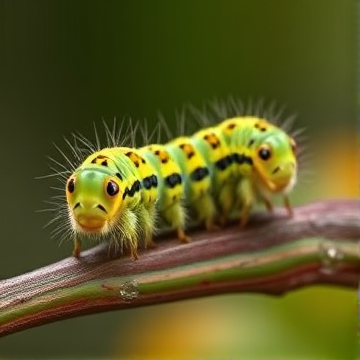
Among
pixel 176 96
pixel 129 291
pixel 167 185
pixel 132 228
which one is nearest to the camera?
pixel 129 291

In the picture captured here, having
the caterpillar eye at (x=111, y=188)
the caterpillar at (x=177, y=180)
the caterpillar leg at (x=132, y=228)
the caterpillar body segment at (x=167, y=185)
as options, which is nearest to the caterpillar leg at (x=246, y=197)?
the caterpillar at (x=177, y=180)

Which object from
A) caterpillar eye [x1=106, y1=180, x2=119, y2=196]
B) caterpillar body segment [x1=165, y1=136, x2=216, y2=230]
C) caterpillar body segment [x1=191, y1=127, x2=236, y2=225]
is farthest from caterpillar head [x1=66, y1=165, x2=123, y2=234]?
caterpillar body segment [x1=191, y1=127, x2=236, y2=225]

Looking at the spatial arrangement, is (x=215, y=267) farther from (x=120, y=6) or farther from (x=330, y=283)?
(x=120, y=6)

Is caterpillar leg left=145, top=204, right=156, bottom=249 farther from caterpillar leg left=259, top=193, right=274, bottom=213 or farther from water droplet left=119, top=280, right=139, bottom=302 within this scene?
caterpillar leg left=259, top=193, right=274, bottom=213

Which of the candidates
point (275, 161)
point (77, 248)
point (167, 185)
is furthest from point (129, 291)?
point (275, 161)

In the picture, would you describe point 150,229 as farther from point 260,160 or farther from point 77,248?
point 260,160

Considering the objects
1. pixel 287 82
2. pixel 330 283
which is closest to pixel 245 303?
pixel 330 283
